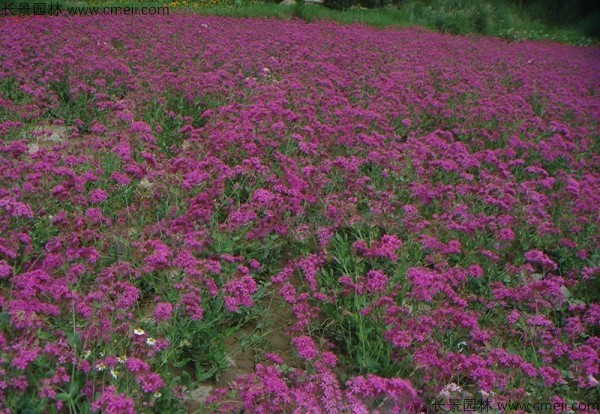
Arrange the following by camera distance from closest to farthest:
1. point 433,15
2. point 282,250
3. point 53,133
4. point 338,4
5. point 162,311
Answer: point 162,311 < point 282,250 < point 53,133 < point 433,15 < point 338,4

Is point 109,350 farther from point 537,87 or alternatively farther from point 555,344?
point 537,87

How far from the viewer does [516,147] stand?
23.1ft

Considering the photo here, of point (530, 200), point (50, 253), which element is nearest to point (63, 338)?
point (50, 253)

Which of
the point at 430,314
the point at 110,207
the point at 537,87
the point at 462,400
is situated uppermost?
the point at 537,87

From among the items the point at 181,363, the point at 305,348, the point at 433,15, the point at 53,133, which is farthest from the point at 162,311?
the point at 433,15

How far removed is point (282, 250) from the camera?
4785 millimetres

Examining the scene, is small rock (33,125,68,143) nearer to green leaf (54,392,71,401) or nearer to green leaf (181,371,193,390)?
green leaf (181,371,193,390)

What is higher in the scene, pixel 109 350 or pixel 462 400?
pixel 109 350

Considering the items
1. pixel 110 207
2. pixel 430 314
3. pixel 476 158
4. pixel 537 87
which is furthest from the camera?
pixel 537 87

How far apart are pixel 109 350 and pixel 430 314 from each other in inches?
→ 76.9

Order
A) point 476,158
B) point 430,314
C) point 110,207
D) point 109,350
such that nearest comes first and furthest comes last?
point 109,350 < point 430,314 < point 110,207 < point 476,158

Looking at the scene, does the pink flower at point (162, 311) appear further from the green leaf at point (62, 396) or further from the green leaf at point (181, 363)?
the green leaf at point (62, 396)

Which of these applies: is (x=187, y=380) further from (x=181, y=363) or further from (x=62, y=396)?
(x=62, y=396)

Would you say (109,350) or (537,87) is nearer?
(109,350)
